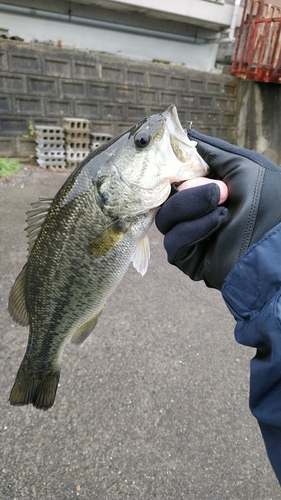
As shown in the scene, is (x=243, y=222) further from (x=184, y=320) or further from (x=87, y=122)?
(x=87, y=122)

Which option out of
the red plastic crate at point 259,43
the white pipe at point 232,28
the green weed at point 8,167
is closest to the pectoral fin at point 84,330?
the green weed at point 8,167

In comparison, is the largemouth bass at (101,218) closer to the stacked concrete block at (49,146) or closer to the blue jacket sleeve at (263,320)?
the blue jacket sleeve at (263,320)

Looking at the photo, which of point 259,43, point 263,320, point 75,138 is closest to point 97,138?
point 75,138

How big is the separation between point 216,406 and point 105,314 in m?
1.39

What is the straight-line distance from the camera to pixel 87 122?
707 cm

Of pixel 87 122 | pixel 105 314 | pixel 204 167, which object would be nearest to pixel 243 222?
pixel 204 167

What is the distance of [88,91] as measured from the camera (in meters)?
7.34

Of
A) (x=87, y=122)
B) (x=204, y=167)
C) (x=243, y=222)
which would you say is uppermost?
(x=204, y=167)

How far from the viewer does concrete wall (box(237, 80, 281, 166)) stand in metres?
9.13

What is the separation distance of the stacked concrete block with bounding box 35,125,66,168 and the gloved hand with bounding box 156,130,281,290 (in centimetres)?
570

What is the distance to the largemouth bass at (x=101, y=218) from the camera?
67.6 inches

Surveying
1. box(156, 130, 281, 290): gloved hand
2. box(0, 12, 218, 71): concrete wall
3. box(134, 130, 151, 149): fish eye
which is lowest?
box(156, 130, 281, 290): gloved hand

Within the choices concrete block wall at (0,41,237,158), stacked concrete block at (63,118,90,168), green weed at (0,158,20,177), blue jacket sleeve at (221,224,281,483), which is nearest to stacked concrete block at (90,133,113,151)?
stacked concrete block at (63,118,90,168)

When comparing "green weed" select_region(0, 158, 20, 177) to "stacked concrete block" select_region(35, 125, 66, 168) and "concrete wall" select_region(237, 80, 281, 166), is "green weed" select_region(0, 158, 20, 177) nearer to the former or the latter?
"stacked concrete block" select_region(35, 125, 66, 168)
